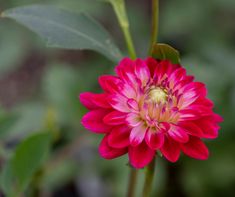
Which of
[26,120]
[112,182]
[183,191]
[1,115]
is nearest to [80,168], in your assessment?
[112,182]

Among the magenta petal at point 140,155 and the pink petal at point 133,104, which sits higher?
the pink petal at point 133,104

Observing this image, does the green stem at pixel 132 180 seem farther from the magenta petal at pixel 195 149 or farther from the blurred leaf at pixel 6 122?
the blurred leaf at pixel 6 122

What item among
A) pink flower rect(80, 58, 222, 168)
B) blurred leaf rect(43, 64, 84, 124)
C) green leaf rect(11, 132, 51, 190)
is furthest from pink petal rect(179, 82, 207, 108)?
blurred leaf rect(43, 64, 84, 124)

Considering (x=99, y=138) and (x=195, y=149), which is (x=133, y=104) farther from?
(x=99, y=138)

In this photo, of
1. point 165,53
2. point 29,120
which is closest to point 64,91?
point 29,120

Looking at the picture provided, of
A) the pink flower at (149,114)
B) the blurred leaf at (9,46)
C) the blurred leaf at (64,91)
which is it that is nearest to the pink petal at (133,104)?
the pink flower at (149,114)

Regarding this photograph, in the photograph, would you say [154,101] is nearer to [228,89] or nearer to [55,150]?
[228,89]

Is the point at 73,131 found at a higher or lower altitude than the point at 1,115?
higher

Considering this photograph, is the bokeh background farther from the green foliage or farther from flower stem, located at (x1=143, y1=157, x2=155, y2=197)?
flower stem, located at (x1=143, y1=157, x2=155, y2=197)
